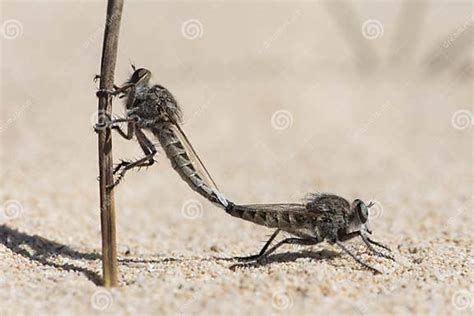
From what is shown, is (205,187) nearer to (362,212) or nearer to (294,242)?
(294,242)

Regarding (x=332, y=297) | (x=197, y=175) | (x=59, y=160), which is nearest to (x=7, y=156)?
(x=59, y=160)

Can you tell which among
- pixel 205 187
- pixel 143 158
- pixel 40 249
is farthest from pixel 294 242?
pixel 40 249

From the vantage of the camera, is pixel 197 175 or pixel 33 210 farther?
pixel 33 210

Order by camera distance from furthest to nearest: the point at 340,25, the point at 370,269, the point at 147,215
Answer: the point at 340,25 → the point at 147,215 → the point at 370,269

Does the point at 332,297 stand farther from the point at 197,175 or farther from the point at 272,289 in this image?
the point at 197,175

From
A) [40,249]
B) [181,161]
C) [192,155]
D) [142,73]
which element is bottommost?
[40,249]

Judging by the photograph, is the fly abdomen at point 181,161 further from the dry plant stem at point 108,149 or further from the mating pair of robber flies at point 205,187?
the dry plant stem at point 108,149
